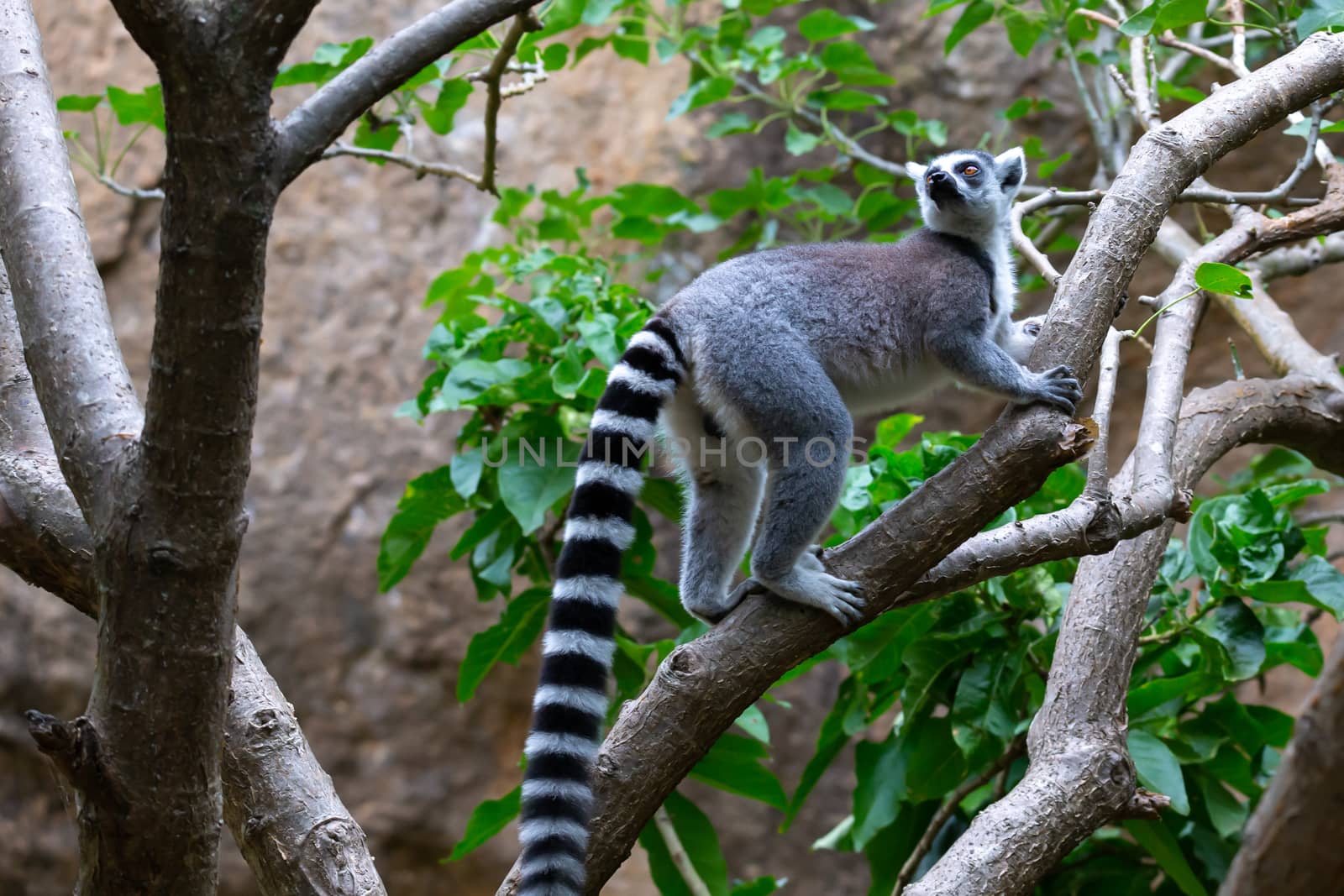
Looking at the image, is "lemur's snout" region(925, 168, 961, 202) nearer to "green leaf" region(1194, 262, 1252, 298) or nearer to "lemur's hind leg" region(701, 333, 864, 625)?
"lemur's hind leg" region(701, 333, 864, 625)

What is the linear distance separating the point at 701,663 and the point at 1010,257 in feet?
7.90

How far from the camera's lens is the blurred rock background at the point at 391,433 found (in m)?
7.46

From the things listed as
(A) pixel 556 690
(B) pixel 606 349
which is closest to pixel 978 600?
(B) pixel 606 349

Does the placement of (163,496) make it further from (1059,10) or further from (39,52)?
(1059,10)

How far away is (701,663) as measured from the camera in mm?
3043

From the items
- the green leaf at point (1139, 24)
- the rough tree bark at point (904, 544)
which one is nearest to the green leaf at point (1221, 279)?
the rough tree bark at point (904, 544)

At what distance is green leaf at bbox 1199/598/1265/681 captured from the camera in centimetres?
412

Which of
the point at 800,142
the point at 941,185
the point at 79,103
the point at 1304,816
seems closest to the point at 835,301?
the point at 941,185

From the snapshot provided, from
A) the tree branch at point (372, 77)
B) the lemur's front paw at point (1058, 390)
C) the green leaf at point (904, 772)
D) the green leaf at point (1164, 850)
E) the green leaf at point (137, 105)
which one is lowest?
the green leaf at point (1164, 850)

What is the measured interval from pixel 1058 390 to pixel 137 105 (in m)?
3.90

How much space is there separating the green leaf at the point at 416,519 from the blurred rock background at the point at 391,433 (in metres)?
2.76

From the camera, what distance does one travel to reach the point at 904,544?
10.0 ft

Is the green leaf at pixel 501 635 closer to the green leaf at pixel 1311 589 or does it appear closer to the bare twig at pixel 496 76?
the bare twig at pixel 496 76

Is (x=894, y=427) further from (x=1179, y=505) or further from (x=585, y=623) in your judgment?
(x=585, y=623)
